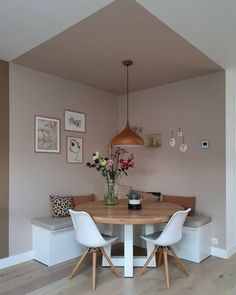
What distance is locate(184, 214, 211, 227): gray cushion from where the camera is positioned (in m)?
3.28

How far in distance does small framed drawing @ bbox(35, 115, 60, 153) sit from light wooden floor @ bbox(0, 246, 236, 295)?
1539 millimetres

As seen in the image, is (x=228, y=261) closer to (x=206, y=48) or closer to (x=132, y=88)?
(x=206, y=48)

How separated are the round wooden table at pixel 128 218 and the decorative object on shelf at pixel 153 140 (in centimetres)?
131

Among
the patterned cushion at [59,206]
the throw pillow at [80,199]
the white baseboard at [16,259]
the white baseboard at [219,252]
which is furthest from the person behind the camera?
the throw pillow at [80,199]

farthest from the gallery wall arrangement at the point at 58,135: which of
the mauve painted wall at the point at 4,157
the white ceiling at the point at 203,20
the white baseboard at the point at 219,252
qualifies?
the white baseboard at the point at 219,252

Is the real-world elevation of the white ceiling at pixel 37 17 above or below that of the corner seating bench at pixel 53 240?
above

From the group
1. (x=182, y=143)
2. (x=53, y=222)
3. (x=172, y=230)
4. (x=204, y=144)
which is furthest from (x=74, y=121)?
(x=172, y=230)

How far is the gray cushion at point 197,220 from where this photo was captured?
3.28m

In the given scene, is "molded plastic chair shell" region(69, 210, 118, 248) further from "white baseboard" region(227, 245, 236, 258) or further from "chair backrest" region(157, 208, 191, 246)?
"white baseboard" region(227, 245, 236, 258)

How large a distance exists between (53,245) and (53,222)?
0.93 ft

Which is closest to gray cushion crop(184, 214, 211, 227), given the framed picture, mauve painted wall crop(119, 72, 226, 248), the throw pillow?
mauve painted wall crop(119, 72, 226, 248)

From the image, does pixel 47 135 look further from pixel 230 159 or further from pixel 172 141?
pixel 230 159

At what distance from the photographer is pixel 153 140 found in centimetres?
427

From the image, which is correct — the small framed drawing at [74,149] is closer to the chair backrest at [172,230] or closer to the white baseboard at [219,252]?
Answer: the chair backrest at [172,230]
